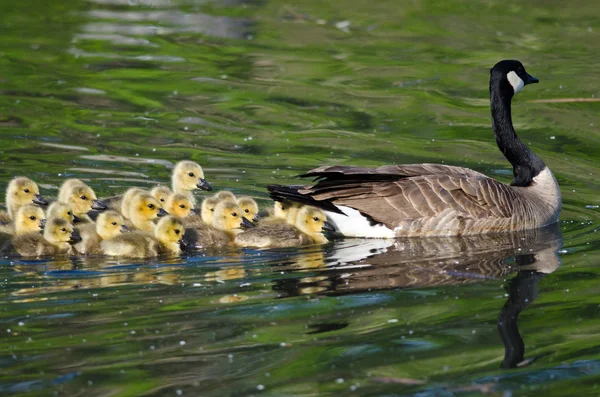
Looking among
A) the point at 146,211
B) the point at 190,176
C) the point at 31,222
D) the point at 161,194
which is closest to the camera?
the point at 31,222

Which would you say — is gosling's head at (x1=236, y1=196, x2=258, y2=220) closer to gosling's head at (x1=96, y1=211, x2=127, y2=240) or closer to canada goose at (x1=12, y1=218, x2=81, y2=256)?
gosling's head at (x1=96, y1=211, x2=127, y2=240)

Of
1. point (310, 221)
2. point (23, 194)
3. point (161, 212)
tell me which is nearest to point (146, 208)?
point (161, 212)

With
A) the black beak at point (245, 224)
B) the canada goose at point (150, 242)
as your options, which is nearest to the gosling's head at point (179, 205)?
the black beak at point (245, 224)

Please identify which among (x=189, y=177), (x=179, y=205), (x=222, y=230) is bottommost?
(x=222, y=230)

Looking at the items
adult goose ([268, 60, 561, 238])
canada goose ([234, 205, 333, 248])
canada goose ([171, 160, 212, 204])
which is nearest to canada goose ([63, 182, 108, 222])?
canada goose ([171, 160, 212, 204])

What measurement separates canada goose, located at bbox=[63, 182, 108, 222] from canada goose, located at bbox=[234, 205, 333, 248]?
1466 millimetres

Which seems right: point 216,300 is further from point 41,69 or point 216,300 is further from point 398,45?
point 398,45

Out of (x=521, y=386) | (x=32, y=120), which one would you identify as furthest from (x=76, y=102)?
(x=521, y=386)

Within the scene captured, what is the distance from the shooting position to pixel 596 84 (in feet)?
53.9

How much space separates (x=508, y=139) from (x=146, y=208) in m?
3.89

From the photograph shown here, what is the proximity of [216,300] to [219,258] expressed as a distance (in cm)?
141

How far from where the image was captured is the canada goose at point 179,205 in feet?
33.0

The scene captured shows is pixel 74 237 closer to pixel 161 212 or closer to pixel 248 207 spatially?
pixel 161 212

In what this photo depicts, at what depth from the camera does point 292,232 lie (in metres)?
9.64
